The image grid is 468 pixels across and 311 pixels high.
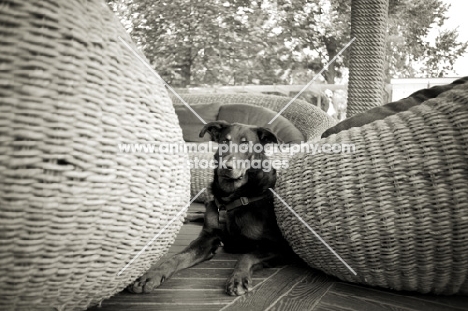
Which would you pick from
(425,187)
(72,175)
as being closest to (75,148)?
(72,175)

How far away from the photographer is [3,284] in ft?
3.25

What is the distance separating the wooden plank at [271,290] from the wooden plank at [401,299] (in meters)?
0.26

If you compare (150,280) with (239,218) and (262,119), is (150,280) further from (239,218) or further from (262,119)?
(262,119)

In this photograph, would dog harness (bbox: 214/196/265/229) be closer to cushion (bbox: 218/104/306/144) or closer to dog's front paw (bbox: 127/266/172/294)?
dog's front paw (bbox: 127/266/172/294)

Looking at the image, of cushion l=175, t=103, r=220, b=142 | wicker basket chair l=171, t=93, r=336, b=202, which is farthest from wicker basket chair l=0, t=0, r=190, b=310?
cushion l=175, t=103, r=220, b=142

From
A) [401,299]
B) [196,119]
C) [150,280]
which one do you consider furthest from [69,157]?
[196,119]

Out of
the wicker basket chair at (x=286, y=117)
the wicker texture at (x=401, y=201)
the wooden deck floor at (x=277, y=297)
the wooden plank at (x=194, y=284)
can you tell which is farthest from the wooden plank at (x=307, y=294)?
the wicker basket chair at (x=286, y=117)

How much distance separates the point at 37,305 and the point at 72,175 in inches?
18.1

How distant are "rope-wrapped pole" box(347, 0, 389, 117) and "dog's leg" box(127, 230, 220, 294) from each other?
3.09 meters

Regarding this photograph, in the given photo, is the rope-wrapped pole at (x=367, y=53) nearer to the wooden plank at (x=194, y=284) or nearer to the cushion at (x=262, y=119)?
the cushion at (x=262, y=119)

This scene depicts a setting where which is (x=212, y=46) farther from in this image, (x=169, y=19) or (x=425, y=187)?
(x=425, y=187)

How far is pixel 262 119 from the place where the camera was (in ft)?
14.9

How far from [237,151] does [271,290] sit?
1.15 metres

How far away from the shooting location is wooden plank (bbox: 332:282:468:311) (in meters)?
1.54
